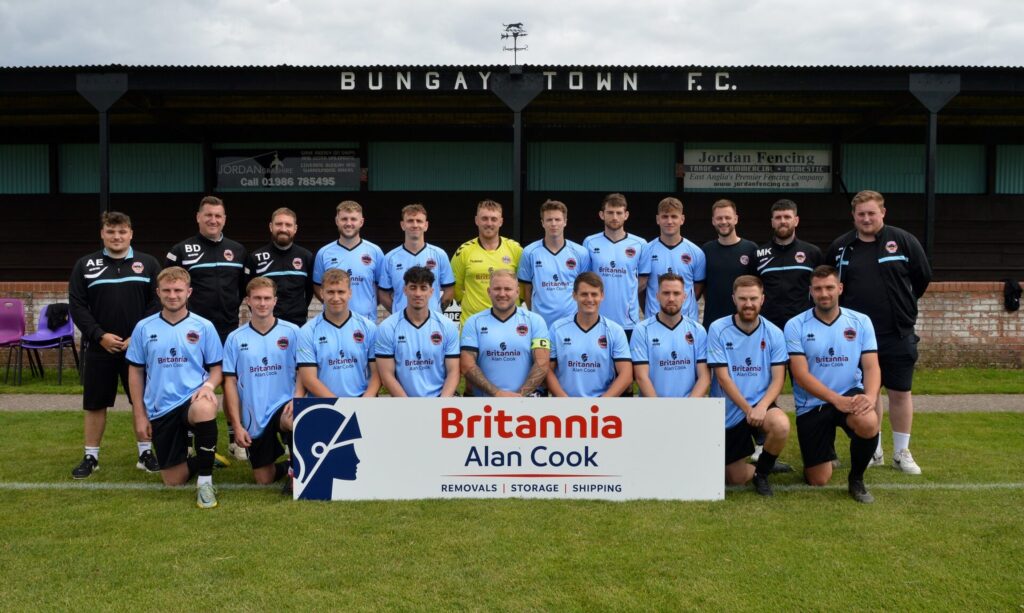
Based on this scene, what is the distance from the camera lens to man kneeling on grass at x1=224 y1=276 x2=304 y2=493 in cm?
478

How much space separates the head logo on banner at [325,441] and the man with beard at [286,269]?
61.1 inches

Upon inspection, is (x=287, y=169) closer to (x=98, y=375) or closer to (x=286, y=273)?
(x=286, y=273)

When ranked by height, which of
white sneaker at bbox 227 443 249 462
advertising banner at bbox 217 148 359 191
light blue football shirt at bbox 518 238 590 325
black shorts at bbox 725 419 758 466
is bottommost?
white sneaker at bbox 227 443 249 462

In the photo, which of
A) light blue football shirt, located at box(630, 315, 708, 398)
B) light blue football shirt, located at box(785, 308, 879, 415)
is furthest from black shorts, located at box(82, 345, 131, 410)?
light blue football shirt, located at box(785, 308, 879, 415)

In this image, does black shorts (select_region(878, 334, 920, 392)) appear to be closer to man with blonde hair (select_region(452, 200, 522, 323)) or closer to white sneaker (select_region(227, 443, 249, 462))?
man with blonde hair (select_region(452, 200, 522, 323))

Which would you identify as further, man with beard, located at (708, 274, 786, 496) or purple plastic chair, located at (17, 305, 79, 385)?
purple plastic chair, located at (17, 305, 79, 385)

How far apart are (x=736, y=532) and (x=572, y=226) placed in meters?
9.68

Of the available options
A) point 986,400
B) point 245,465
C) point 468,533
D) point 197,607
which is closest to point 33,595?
point 197,607

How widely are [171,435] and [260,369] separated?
709mm

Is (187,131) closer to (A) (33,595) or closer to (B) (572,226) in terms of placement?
(B) (572,226)

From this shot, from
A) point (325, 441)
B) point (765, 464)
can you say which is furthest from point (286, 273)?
point (765, 464)

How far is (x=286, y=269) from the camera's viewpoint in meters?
5.75

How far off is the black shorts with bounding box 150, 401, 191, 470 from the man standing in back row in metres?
4.67

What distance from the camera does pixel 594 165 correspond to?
13148mm
